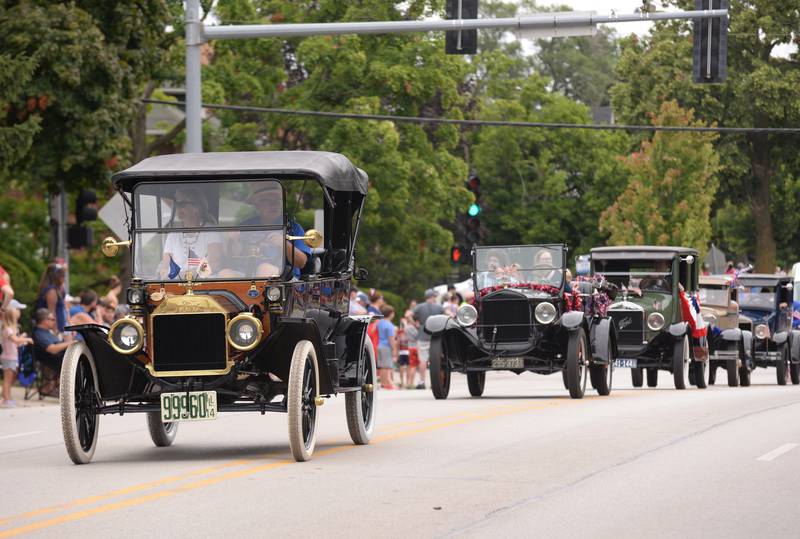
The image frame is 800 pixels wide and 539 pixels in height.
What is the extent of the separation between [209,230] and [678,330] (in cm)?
1505

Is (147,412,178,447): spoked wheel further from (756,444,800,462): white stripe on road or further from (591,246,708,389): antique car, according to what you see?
(591,246,708,389): antique car

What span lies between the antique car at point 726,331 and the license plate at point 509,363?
26.7 feet

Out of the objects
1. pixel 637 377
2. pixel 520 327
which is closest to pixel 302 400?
pixel 520 327

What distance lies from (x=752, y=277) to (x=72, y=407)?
82.5 ft

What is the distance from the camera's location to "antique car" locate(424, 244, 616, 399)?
22.4 metres

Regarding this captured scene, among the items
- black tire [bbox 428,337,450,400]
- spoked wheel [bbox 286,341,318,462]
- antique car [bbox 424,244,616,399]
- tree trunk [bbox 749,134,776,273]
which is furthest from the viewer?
tree trunk [bbox 749,134,776,273]

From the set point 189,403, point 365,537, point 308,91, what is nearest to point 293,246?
point 189,403

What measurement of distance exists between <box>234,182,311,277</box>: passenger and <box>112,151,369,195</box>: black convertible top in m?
0.14

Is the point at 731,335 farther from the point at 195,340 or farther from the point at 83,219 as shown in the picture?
the point at 195,340

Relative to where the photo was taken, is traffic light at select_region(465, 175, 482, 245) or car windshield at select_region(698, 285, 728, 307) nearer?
car windshield at select_region(698, 285, 728, 307)

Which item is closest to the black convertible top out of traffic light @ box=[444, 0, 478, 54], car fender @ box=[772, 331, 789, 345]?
traffic light @ box=[444, 0, 478, 54]

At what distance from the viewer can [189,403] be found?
12602 millimetres

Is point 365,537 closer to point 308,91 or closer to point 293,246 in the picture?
point 293,246

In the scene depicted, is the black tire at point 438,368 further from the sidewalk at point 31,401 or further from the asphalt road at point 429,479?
the sidewalk at point 31,401
